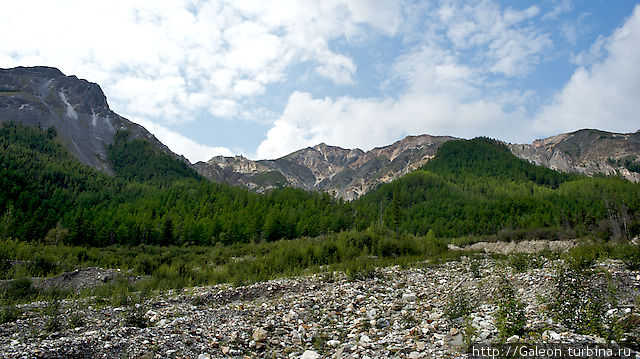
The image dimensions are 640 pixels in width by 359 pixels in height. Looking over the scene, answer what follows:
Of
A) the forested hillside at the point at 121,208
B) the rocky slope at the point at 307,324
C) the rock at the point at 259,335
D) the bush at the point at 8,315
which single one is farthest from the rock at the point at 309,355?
the forested hillside at the point at 121,208

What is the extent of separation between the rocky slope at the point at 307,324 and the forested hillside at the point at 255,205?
161 feet

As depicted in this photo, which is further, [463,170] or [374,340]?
[463,170]

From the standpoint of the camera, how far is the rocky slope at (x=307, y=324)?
854 cm

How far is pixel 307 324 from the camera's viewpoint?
1175 centimetres

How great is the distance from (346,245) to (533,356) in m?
30.0

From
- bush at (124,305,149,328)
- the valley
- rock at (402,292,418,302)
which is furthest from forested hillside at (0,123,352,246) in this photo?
rock at (402,292,418,302)

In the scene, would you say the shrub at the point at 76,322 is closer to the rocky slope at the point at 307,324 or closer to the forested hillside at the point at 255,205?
the rocky slope at the point at 307,324

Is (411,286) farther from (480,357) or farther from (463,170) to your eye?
(463,170)

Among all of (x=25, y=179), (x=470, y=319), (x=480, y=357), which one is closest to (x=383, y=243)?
(x=470, y=319)

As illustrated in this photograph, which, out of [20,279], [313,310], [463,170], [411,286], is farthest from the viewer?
[463,170]

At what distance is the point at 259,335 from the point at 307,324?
2.15 m

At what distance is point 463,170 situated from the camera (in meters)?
176

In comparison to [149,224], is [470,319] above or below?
above

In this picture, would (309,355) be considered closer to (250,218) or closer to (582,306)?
(582,306)
